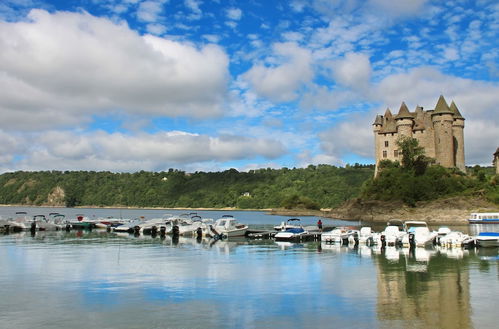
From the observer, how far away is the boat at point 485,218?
261ft

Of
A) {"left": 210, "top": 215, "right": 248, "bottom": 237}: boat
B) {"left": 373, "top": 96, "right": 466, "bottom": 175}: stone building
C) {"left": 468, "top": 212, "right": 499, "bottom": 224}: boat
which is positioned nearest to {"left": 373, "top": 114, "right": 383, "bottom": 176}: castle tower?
{"left": 373, "top": 96, "right": 466, "bottom": 175}: stone building

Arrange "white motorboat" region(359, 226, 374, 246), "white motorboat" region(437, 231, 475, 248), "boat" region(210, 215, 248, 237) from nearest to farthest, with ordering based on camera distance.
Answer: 1. "white motorboat" region(437, 231, 475, 248)
2. "white motorboat" region(359, 226, 374, 246)
3. "boat" region(210, 215, 248, 237)

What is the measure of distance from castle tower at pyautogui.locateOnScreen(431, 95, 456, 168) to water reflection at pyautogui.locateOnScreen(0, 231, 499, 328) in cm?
7547

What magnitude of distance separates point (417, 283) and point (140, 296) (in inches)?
488

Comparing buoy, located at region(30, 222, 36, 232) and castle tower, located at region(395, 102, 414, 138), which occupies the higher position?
castle tower, located at region(395, 102, 414, 138)

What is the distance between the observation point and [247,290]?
19.6 m

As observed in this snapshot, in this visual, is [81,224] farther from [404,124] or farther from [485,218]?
[404,124]

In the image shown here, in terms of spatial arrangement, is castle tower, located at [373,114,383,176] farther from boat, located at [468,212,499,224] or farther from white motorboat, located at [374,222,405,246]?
white motorboat, located at [374,222,405,246]

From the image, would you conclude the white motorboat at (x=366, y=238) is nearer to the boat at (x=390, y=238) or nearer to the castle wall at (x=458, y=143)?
the boat at (x=390, y=238)

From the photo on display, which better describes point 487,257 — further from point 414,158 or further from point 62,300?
point 414,158

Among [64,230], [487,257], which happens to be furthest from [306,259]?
[64,230]

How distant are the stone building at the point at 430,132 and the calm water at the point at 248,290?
75435 mm

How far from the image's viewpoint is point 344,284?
68.3ft

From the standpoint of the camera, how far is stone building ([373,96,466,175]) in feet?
337
